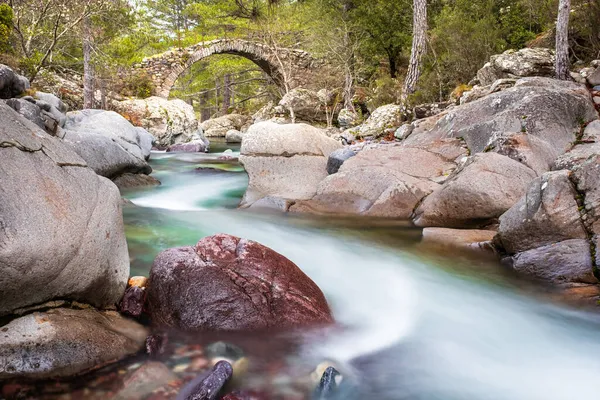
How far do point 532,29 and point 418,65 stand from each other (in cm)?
364

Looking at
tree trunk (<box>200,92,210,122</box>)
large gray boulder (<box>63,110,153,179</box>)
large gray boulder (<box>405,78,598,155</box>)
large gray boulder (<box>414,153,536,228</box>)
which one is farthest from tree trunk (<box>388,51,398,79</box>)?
tree trunk (<box>200,92,210,122</box>)

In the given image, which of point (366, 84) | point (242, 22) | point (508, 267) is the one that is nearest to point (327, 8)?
point (366, 84)

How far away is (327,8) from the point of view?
19594 millimetres

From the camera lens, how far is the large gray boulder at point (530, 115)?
24.7 ft

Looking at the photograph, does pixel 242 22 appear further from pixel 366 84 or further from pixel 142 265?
pixel 142 265

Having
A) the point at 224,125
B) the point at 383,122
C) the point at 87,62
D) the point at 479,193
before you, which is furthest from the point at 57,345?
the point at 224,125

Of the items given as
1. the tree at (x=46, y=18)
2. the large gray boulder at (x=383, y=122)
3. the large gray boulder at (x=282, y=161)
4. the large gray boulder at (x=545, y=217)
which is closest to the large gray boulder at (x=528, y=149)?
the large gray boulder at (x=545, y=217)

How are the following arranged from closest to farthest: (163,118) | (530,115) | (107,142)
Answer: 1. (530,115)
2. (107,142)
3. (163,118)

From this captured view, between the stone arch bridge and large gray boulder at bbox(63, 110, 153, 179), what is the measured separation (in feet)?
37.5

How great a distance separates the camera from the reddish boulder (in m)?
3.35

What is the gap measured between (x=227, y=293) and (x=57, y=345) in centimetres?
120

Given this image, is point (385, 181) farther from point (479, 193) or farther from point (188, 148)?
point (188, 148)

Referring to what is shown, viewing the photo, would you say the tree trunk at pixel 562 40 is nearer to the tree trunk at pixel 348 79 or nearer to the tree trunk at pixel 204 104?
the tree trunk at pixel 348 79

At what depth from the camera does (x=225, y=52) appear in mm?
25031
